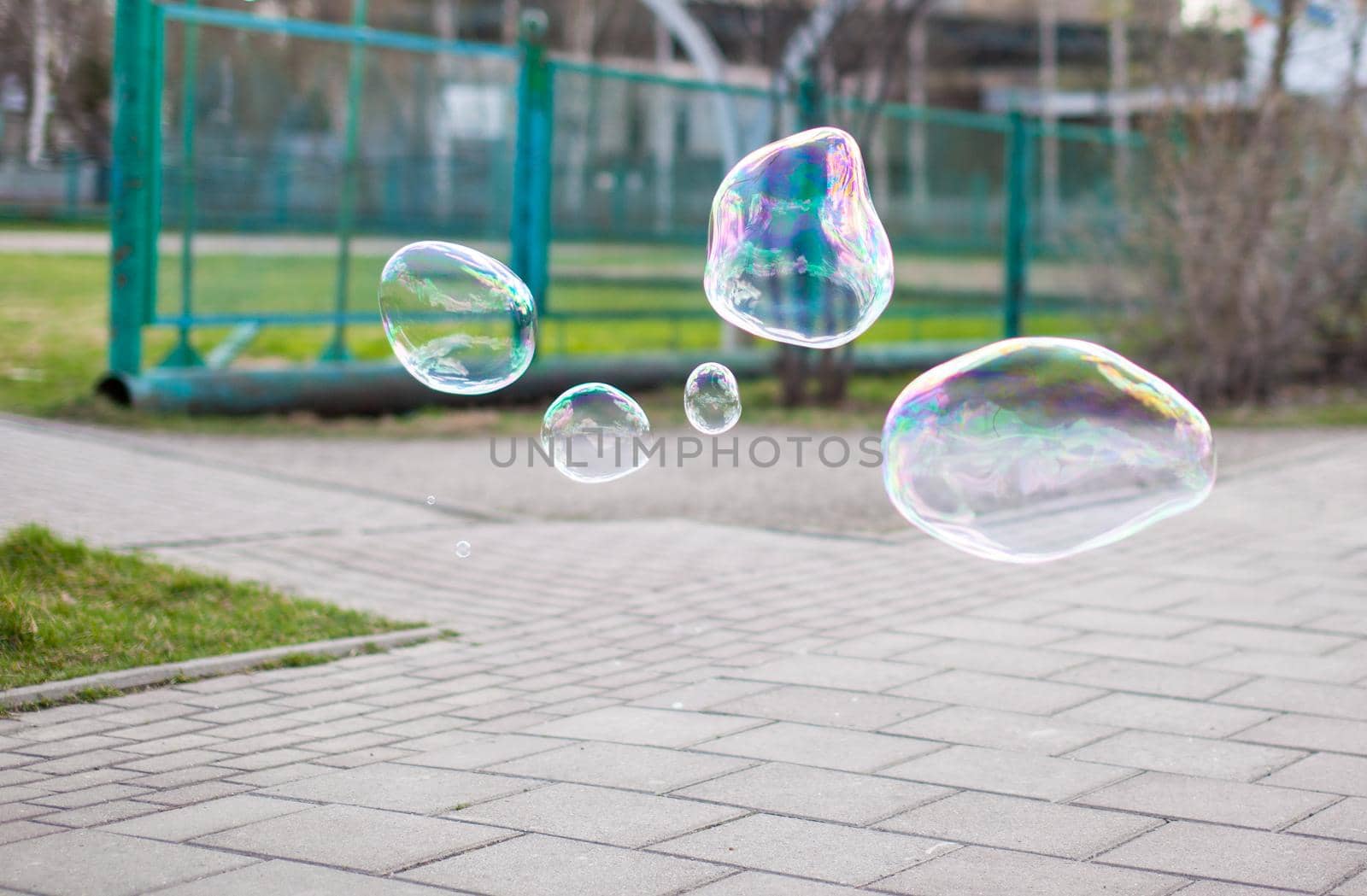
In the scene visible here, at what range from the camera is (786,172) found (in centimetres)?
586

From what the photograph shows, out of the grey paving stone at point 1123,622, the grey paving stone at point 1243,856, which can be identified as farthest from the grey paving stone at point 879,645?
the grey paving stone at point 1243,856

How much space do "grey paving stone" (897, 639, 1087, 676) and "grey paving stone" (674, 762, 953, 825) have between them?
1340 millimetres

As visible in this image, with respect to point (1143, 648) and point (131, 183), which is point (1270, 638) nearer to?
point (1143, 648)

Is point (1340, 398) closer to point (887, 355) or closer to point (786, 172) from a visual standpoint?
point (887, 355)

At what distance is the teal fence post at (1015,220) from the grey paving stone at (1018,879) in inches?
501

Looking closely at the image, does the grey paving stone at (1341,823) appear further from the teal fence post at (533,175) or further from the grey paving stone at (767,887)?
the teal fence post at (533,175)

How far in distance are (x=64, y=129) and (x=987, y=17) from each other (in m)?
38.6

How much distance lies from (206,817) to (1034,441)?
279 cm

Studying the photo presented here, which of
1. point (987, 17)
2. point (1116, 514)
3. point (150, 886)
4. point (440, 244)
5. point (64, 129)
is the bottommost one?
point (150, 886)

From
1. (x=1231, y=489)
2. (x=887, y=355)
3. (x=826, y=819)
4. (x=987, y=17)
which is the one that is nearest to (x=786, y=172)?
(x=826, y=819)

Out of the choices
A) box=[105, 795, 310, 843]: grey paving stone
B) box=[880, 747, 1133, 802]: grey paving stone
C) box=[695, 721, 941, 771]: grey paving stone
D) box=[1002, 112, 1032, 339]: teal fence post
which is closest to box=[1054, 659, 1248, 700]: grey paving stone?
box=[880, 747, 1133, 802]: grey paving stone

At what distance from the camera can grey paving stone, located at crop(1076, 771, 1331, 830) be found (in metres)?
4.01

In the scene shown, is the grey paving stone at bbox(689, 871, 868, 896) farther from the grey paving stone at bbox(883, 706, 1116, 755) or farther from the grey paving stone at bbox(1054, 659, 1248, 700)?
the grey paving stone at bbox(1054, 659, 1248, 700)

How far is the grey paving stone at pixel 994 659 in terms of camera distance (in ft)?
18.1
